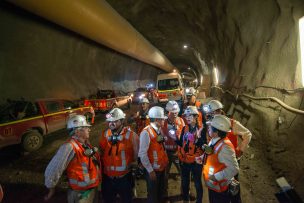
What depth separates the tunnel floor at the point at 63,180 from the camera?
4207 millimetres

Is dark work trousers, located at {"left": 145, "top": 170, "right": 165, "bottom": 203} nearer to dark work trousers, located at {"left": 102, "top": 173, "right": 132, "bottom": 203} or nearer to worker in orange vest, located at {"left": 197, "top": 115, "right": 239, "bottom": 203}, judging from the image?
dark work trousers, located at {"left": 102, "top": 173, "right": 132, "bottom": 203}

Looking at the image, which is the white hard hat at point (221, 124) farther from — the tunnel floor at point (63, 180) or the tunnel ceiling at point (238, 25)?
the tunnel ceiling at point (238, 25)

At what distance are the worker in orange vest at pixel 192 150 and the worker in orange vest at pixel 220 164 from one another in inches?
24.2

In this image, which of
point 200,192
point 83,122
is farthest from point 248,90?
point 83,122

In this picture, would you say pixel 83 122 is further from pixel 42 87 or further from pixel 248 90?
pixel 42 87

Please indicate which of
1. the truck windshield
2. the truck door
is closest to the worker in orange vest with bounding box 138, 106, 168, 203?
the truck door

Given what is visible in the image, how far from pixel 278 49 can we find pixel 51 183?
5469mm

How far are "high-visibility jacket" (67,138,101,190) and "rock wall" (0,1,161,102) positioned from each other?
29.9 ft

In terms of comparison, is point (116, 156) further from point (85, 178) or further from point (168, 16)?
point (168, 16)

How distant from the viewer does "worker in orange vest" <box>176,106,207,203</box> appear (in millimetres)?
3549

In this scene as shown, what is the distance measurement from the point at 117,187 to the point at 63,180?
268 centimetres

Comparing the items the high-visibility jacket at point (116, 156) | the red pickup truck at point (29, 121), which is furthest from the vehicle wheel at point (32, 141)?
the high-visibility jacket at point (116, 156)

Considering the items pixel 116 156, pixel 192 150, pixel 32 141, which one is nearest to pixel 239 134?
pixel 192 150

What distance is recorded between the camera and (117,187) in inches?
126
